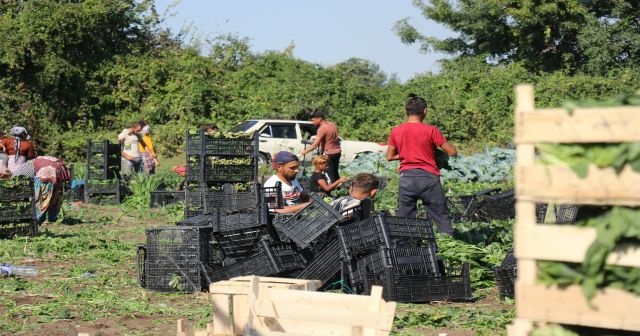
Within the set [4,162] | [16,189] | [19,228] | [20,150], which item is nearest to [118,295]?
[19,228]

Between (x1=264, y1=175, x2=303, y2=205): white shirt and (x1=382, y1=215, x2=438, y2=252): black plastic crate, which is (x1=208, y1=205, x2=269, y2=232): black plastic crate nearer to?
(x1=264, y1=175, x2=303, y2=205): white shirt

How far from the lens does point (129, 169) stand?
22.8 m

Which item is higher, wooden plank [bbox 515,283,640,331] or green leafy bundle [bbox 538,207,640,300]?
green leafy bundle [bbox 538,207,640,300]

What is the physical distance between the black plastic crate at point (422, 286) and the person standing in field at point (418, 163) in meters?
1.70

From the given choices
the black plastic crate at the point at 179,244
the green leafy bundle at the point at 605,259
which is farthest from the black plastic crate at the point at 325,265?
the green leafy bundle at the point at 605,259

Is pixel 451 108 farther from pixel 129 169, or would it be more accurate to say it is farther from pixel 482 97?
pixel 129 169

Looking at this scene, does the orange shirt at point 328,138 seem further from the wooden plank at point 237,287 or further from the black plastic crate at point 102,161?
the wooden plank at point 237,287

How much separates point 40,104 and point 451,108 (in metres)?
13.1

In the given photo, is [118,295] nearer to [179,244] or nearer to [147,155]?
[179,244]

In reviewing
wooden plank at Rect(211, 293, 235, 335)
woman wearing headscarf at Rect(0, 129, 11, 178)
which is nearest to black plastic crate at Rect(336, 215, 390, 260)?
wooden plank at Rect(211, 293, 235, 335)

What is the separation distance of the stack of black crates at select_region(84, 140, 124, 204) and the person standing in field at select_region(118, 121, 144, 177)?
0.76ft

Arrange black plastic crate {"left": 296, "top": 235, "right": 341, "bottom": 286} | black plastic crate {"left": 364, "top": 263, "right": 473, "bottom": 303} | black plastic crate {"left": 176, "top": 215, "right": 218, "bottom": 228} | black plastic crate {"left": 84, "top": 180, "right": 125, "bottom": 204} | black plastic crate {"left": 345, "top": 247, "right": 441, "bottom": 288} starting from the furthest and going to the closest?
black plastic crate {"left": 84, "top": 180, "right": 125, "bottom": 204} < black plastic crate {"left": 176, "top": 215, "right": 218, "bottom": 228} < black plastic crate {"left": 296, "top": 235, "right": 341, "bottom": 286} < black plastic crate {"left": 345, "top": 247, "right": 441, "bottom": 288} < black plastic crate {"left": 364, "top": 263, "right": 473, "bottom": 303}

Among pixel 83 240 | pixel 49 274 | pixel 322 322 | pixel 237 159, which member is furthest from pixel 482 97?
pixel 322 322

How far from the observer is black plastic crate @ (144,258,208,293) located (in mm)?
10250
